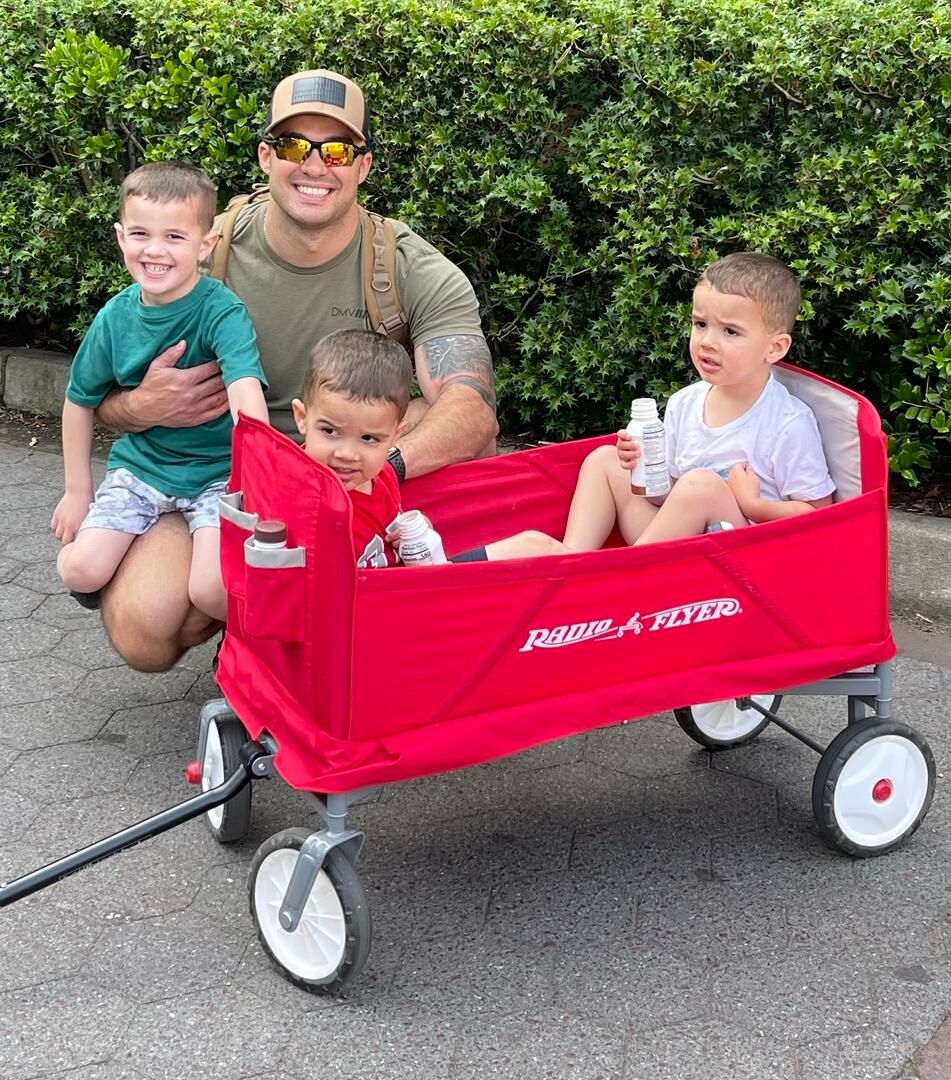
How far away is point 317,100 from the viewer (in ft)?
11.1

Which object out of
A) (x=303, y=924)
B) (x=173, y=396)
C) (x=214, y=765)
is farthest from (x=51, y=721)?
(x=303, y=924)

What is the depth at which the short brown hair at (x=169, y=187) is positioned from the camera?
3.12 meters

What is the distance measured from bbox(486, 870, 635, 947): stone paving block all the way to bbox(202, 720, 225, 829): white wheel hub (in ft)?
1.99

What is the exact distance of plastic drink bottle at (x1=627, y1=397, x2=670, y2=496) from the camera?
2.99 m

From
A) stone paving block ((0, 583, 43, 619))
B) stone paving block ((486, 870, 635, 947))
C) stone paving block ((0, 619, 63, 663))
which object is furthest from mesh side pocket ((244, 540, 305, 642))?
stone paving block ((0, 583, 43, 619))

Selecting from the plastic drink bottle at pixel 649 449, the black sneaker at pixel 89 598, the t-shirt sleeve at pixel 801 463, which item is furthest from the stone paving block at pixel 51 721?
the t-shirt sleeve at pixel 801 463

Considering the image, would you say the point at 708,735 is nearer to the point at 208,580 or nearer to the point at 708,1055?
the point at 708,1055

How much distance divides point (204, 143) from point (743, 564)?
3.17 m

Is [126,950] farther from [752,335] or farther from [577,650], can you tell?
[752,335]

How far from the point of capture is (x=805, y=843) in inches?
118

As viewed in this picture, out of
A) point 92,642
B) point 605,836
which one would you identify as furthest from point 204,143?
point 605,836

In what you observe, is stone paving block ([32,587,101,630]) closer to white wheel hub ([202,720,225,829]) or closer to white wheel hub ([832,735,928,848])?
white wheel hub ([202,720,225,829])

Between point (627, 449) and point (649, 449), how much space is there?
0.16 feet

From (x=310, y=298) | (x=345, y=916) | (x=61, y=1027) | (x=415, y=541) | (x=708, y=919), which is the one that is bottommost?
(x=61, y=1027)
